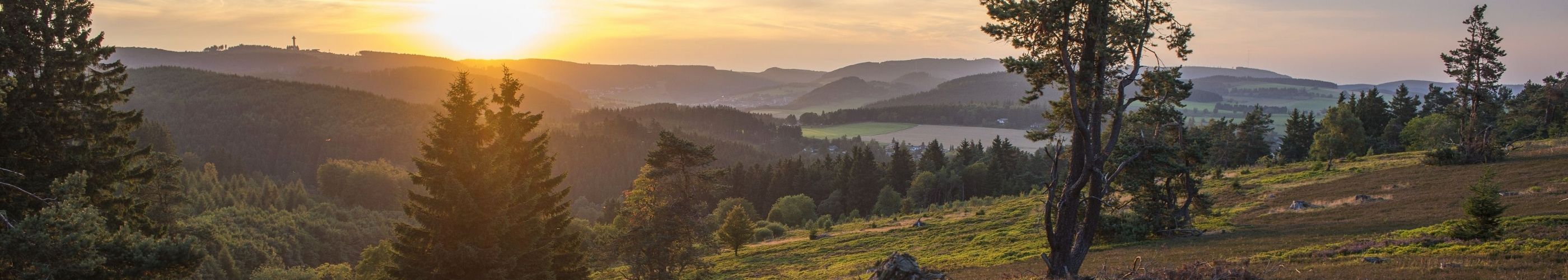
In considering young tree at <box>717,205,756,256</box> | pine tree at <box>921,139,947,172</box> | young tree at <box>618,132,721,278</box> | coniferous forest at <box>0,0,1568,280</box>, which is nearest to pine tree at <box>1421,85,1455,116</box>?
coniferous forest at <box>0,0,1568,280</box>

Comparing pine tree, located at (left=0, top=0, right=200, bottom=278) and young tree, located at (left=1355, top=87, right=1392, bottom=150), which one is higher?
young tree, located at (left=1355, top=87, right=1392, bottom=150)

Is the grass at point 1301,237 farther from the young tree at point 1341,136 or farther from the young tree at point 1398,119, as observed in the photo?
the young tree at point 1398,119

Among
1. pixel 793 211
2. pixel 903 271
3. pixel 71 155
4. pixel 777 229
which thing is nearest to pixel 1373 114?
pixel 793 211

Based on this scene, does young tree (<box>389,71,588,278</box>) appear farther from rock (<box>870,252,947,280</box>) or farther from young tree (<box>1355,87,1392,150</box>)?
young tree (<box>1355,87,1392,150</box>)

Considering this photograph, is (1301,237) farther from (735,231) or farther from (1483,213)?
→ (735,231)

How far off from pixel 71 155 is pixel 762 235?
45385 millimetres

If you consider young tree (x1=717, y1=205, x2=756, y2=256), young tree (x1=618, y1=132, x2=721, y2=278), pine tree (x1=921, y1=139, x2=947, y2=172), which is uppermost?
young tree (x1=618, y1=132, x2=721, y2=278)

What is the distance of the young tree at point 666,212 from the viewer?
1109 inches

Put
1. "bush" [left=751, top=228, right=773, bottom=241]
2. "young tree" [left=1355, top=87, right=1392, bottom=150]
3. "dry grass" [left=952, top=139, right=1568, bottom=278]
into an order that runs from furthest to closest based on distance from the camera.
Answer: "young tree" [left=1355, top=87, right=1392, bottom=150] → "bush" [left=751, top=228, right=773, bottom=241] → "dry grass" [left=952, top=139, right=1568, bottom=278]

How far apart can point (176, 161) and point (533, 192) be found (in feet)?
81.3

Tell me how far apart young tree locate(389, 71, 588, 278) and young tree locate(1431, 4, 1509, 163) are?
4787 cm

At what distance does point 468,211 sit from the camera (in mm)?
21359

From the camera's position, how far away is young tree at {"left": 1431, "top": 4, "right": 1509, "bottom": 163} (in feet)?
125

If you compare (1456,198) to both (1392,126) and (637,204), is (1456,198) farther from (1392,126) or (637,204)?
(1392,126)
